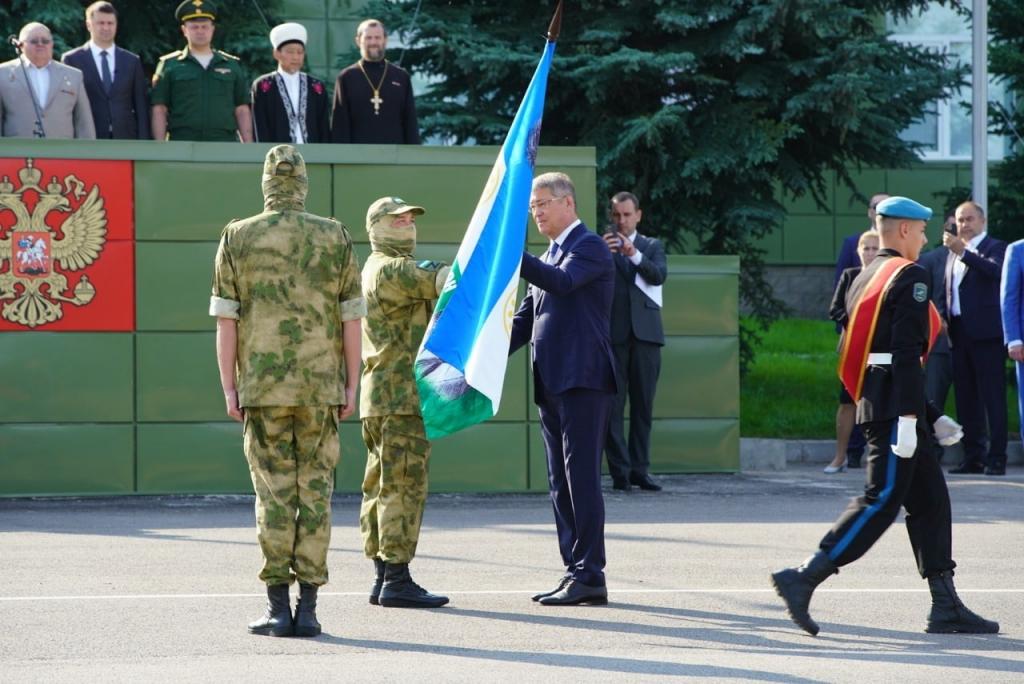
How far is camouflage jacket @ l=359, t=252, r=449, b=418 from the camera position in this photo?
8578mm

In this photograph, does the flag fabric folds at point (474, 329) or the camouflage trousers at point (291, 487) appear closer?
the camouflage trousers at point (291, 487)

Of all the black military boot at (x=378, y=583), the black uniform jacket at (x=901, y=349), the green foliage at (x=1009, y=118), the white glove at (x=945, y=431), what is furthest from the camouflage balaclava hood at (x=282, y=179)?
the green foliage at (x=1009, y=118)

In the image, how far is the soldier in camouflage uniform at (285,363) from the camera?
7773mm

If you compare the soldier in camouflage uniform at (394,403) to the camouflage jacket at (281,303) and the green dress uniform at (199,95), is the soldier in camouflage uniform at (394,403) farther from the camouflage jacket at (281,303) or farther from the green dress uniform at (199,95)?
the green dress uniform at (199,95)

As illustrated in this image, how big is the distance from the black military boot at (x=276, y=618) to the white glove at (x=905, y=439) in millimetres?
2741

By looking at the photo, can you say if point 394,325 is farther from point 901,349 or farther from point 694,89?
point 694,89

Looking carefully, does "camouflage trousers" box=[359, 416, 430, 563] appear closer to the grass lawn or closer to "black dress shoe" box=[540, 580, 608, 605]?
"black dress shoe" box=[540, 580, 608, 605]

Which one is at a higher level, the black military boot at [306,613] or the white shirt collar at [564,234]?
the white shirt collar at [564,234]

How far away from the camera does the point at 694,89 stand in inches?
707

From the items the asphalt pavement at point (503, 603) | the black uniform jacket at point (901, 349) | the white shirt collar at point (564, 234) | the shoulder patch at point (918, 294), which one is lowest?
the asphalt pavement at point (503, 603)

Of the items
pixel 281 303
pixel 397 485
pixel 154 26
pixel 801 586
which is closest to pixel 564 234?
pixel 397 485

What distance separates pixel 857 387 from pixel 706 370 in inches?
270

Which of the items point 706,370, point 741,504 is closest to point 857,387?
point 741,504

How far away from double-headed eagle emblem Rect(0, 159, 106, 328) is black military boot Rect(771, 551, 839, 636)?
7014 mm
